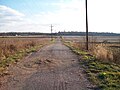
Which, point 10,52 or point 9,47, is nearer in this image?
point 10,52

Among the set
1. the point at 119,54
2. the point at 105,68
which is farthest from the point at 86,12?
the point at 105,68

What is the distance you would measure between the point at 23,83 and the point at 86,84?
7.94ft

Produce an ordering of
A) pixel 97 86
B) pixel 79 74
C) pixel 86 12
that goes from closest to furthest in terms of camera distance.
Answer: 1. pixel 97 86
2. pixel 79 74
3. pixel 86 12

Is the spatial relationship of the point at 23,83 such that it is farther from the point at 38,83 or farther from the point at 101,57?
the point at 101,57

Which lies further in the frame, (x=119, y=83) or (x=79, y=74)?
(x=79, y=74)

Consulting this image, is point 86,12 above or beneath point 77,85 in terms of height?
above

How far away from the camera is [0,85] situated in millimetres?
9859

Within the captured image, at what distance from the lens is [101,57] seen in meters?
19.3

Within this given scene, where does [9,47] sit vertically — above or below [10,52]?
above

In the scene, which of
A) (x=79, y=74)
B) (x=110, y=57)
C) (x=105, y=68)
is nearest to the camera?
(x=79, y=74)

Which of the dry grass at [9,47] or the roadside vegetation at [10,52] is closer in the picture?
the roadside vegetation at [10,52]

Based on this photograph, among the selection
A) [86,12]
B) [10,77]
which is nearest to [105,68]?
[10,77]

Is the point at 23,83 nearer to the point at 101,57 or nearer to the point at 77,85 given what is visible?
the point at 77,85

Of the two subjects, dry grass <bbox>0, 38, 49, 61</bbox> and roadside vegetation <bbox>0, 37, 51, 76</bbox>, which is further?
dry grass <bbox>0, 38, 49, 61</bbox>
